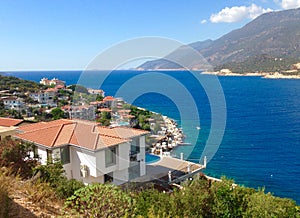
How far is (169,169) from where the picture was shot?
11539 millimetres

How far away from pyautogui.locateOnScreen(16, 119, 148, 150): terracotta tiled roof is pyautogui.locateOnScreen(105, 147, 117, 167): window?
30 centimetres

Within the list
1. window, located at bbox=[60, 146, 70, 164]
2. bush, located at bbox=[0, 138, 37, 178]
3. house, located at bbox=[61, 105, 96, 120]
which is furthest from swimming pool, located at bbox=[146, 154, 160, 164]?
bush, located at bbox=[0, 138, 37, 178]

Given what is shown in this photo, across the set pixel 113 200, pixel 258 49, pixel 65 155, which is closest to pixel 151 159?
pixel 65 155

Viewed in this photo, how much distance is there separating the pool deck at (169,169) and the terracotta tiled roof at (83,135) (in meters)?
1.95

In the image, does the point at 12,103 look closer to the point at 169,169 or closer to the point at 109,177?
the point at 169,169

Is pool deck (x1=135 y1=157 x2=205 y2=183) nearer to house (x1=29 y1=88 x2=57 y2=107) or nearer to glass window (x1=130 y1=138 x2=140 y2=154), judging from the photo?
glass window (x1=130 y1=138 x2=140 y2=154)

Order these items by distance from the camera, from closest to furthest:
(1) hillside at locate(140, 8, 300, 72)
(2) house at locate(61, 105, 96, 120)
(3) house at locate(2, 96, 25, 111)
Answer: (2) house at locate(61, 105, 96, 120) < (3) house at locate(2, 96, 25, 111) < (1) hillside at locate(140, 8, 300, 72)

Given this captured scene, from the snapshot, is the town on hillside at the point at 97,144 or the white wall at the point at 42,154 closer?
the town on hillside at the point at 97,144

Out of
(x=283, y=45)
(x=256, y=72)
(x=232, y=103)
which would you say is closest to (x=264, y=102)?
(x=232, y=103)

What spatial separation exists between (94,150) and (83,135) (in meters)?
1.27

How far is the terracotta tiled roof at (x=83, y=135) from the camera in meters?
8.40

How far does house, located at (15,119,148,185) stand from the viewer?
8.41 meters

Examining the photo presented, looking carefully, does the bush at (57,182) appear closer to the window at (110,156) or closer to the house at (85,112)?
the window at (110,156)

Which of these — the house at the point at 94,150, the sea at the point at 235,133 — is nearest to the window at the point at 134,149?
the house at the point at 94,150
